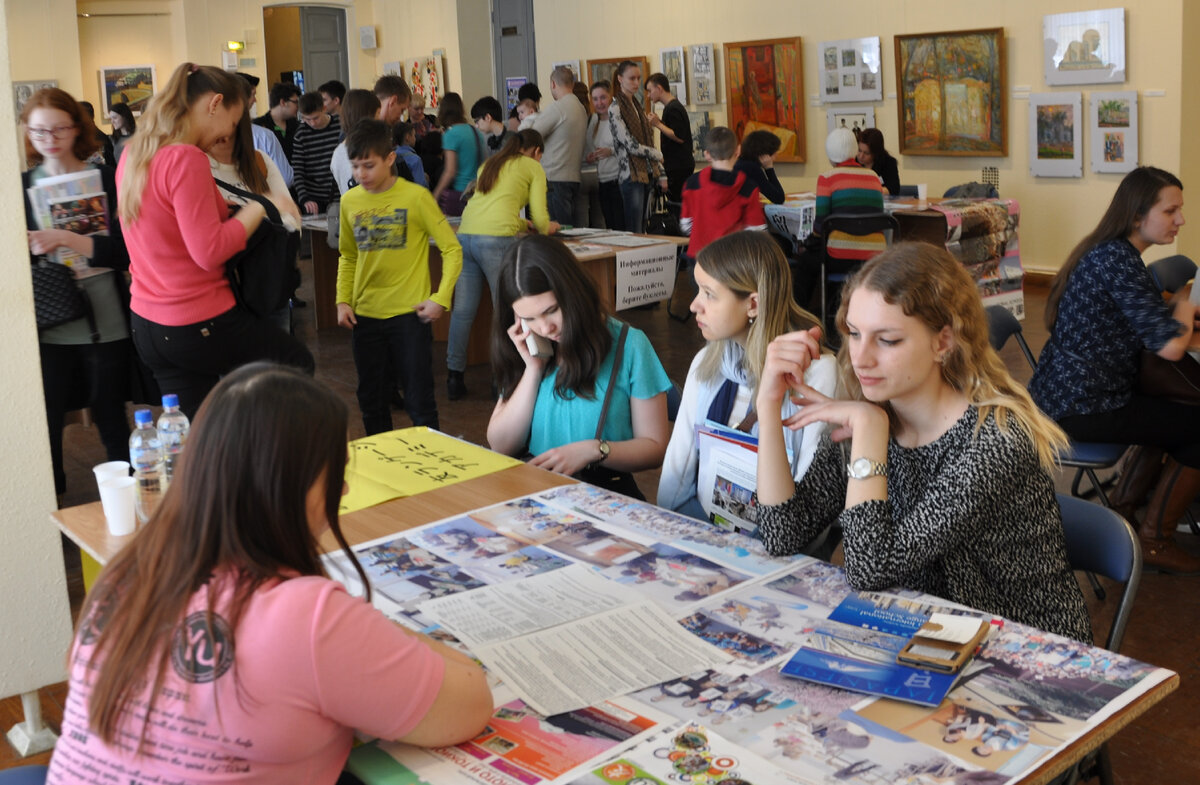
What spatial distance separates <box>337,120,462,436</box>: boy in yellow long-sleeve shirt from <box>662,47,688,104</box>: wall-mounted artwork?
23.6 ft

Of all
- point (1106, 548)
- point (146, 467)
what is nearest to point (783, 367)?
point (1106, 548)

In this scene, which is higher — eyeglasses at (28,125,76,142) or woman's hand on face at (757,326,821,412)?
eyeglasses at (28,125,76,142)

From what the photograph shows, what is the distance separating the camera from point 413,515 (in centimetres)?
249

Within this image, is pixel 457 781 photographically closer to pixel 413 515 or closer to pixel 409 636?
pixel 409 636

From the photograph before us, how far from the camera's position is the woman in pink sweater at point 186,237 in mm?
3344

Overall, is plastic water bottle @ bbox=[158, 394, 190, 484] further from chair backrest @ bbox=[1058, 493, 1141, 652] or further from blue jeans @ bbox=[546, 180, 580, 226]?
blue jeans @ bbox=[546, 180, 580, 226]

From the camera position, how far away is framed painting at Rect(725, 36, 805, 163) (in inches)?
416

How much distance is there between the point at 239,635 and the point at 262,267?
2.41 metres

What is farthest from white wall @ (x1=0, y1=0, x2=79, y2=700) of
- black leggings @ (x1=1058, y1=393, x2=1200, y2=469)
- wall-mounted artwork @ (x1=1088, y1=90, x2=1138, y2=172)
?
wall-mounted artwork @ (x1=1088, y1=90, x2=1138, y2=172)

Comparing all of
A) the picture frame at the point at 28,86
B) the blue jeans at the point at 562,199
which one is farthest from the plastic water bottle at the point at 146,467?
the picture frame at the point at 28,86

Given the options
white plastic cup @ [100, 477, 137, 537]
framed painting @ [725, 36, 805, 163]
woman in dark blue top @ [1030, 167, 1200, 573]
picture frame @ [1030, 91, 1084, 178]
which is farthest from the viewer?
framed painting @ [725, 36, 805, 163]

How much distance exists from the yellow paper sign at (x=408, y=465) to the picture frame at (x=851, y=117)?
7.71 meters

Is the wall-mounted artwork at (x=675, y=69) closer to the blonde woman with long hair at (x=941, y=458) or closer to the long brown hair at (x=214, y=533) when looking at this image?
the blonde woman with long hair at (x=941, y=458)

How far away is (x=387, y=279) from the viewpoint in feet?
15.9
